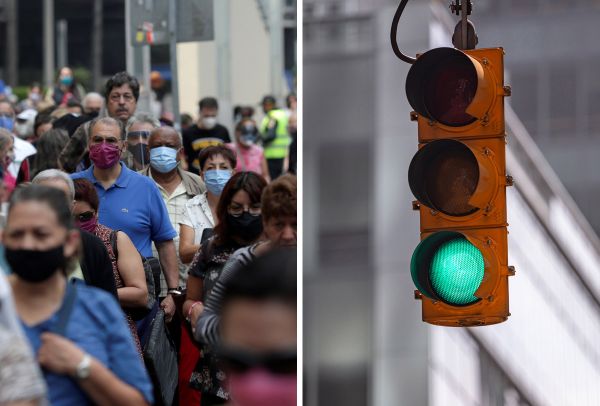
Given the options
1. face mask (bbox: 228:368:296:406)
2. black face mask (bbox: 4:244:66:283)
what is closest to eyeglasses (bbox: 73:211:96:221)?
black face mask (bbox: 4:244:66:283)

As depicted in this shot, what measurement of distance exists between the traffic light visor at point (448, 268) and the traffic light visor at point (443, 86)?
395 mm

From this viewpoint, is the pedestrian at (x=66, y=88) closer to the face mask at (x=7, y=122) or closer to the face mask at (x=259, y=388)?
the face mask at (x=7, y=122)

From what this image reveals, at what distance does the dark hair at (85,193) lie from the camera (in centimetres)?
771

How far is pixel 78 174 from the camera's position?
348 inches

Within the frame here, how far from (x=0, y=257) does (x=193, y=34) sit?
5986 mm

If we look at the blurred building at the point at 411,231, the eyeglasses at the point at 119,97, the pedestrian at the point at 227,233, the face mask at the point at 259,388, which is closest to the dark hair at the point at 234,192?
the pedestrian at the point at 227,233

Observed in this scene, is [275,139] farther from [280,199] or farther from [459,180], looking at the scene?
[459,180]

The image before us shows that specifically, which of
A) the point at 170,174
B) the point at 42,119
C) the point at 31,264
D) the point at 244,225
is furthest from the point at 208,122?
the point at 31,264

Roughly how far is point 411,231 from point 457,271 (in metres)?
11.6

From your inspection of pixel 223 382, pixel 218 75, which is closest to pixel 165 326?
pixel 223 382

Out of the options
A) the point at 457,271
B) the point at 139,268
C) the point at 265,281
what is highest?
the point at 265,281

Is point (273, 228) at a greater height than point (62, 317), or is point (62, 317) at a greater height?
point (273, 228)

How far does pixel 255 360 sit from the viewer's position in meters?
3.85

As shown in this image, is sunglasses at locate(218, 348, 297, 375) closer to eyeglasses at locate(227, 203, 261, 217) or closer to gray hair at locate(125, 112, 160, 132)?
eyeglasses at locate(227, 203, 261, 217)
